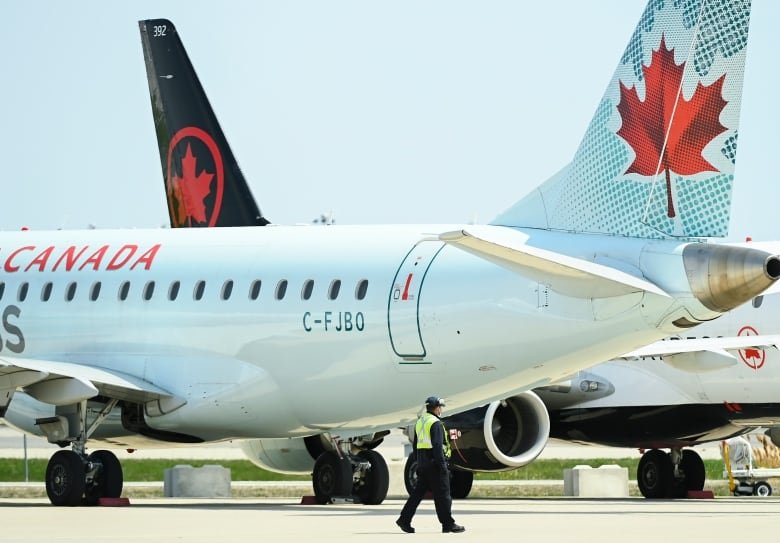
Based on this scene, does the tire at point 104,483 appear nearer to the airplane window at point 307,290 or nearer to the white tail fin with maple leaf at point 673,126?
the airplane window at point 307,290

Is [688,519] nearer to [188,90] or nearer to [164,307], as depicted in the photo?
[164,307]

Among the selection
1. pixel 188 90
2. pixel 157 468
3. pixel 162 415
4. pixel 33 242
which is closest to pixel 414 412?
pixel 162 415

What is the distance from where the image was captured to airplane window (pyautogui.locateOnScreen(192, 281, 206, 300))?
26.0 metres

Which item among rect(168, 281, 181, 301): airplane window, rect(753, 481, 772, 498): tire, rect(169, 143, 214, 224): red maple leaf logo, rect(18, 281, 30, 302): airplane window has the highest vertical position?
rect(169, 143, 214, 224): red maple leaf logo

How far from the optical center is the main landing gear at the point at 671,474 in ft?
104

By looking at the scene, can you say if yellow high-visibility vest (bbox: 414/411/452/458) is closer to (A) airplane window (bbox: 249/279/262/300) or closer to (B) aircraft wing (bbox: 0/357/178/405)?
(A) airplane window (bbox: 249/279/262/300)

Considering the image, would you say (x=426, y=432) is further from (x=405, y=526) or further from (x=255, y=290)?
(x=255, y=290)

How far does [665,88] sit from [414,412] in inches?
217

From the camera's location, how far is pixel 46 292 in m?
27.5

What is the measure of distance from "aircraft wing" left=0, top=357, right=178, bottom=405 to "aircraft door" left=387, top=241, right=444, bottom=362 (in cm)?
377

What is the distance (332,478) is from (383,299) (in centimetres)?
370

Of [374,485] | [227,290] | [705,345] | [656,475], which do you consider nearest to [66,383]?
[227,290]

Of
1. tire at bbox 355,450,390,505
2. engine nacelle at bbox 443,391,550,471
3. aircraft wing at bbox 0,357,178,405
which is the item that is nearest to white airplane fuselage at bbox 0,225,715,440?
aircraft wing at bbox 0,357,178,405

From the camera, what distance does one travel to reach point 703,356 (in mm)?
27391
